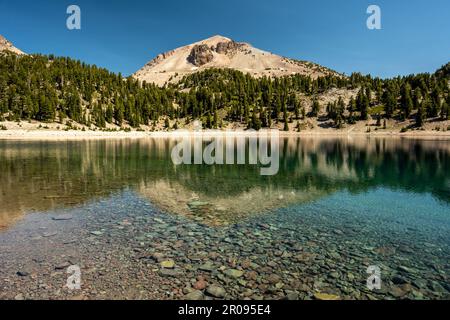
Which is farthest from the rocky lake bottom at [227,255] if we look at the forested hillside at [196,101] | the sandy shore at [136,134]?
the forested hillside at [196,101]

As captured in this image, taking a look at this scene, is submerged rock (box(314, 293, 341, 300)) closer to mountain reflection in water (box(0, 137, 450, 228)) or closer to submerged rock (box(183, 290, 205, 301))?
submerged rock (box(183, 290, 205, 301))

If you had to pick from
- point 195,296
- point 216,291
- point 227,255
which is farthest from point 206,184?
point 195,296

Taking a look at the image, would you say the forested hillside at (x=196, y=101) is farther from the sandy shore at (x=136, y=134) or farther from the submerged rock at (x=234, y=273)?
the submerged rock at (x=234, y=273)

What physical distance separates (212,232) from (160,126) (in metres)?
156

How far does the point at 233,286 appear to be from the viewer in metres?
10.1

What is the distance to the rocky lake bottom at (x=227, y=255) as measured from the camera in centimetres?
984

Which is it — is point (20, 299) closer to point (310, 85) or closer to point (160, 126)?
point (160, 126)

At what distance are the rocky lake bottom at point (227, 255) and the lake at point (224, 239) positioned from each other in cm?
6

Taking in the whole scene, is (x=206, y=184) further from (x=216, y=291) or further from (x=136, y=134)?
(x=136, y=134)

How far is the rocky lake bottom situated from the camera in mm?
9844

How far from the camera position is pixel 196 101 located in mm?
178875

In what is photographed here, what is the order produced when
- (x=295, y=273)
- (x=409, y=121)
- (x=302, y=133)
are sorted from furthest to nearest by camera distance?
(x=302, y=133), (x=409, y=121), (x=295, y=273)

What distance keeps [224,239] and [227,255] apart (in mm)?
1819
